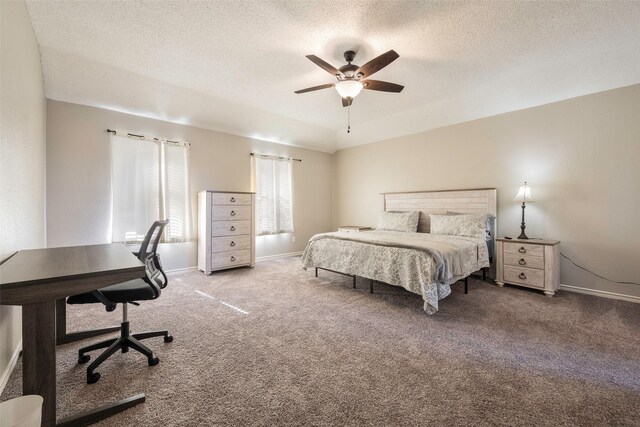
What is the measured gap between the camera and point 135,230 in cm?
373

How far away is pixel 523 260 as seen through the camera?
330cm

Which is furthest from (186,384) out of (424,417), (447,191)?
(447,191)

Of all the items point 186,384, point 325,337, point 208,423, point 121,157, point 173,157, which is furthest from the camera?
point 173,157

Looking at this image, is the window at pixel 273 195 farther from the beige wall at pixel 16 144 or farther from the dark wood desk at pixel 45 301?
the dark wood desk at pixel 45 301

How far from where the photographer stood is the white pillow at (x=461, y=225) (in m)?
3.64

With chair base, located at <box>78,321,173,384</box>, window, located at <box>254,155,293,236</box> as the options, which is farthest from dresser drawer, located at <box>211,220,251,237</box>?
chair base, located at <box>78,321,173,384</box>

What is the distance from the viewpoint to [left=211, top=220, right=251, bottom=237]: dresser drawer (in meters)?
4.14

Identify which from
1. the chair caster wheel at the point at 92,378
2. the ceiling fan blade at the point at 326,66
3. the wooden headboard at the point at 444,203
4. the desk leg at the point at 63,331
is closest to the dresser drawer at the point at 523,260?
the wooden headboard at the point at 444,203

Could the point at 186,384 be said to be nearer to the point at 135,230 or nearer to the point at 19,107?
the point at 19,107

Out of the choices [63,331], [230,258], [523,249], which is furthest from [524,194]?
[63,331]

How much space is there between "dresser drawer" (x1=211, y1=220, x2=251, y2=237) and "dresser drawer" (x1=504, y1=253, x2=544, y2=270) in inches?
151

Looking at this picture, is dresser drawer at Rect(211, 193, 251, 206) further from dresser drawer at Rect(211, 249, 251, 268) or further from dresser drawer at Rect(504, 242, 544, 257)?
dresser drawer at Rect(504, 242, 544, 257)

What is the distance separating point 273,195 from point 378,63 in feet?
11.2

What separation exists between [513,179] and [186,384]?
444cm
